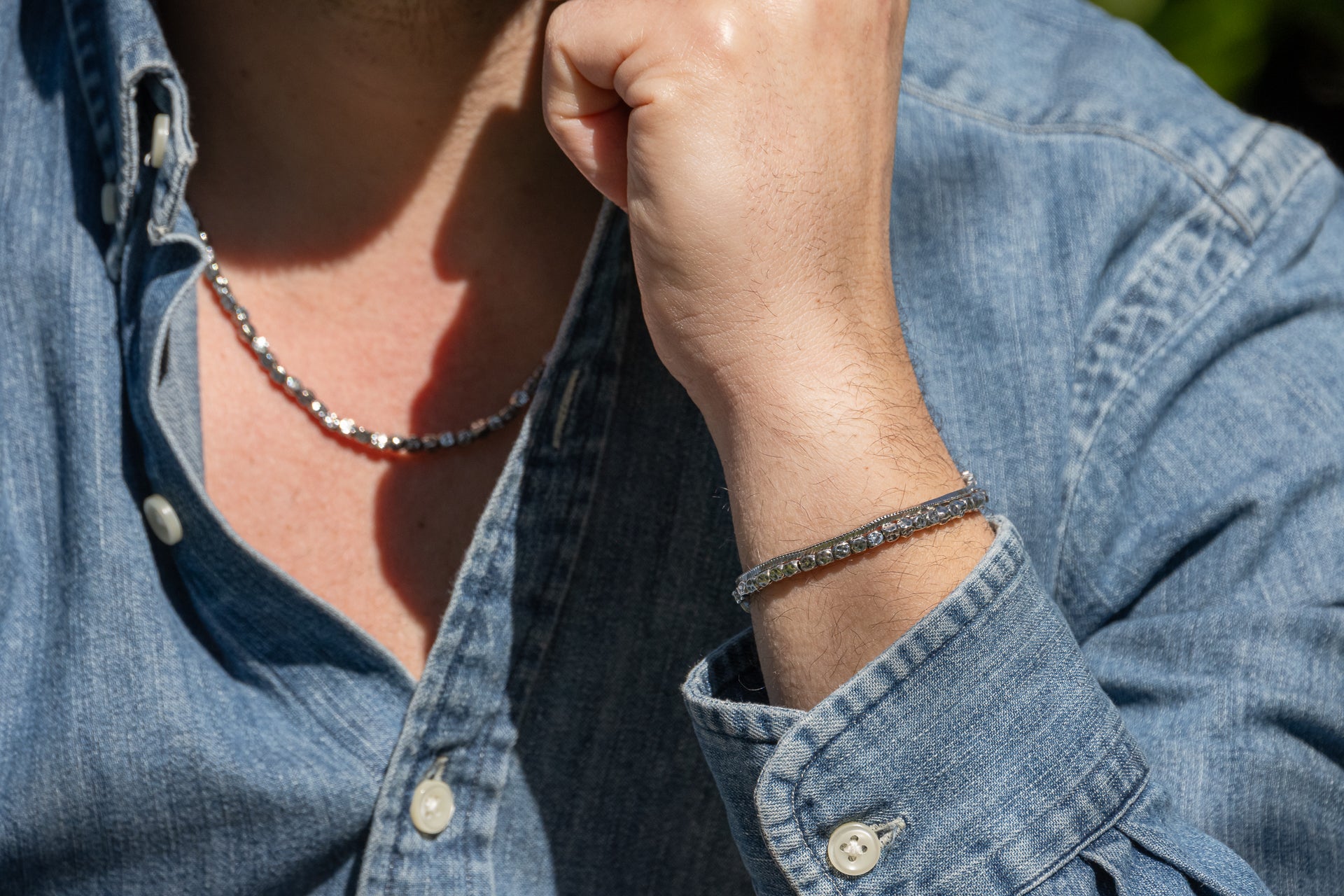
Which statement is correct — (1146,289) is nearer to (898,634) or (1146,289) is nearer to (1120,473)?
(1120,473)

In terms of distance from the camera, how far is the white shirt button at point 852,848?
38.8 inches

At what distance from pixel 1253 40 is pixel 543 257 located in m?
1.82

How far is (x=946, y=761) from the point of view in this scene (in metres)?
0.99

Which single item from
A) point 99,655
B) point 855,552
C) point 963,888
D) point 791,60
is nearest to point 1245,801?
point 963,888

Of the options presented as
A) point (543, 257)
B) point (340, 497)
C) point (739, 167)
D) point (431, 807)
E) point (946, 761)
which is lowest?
point (431, 807)

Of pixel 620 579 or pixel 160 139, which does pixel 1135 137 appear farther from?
pixel 160 139

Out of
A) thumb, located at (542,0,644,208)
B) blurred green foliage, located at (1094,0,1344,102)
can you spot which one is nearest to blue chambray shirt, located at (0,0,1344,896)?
thumb, located at (542,0,644,208)

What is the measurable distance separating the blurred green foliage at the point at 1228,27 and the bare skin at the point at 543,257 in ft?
4.88

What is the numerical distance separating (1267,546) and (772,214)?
65cm

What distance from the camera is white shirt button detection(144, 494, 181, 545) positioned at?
3.72ft

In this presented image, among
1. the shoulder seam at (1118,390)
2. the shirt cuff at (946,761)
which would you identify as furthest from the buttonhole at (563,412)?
the shoulder seam at (1118,390)

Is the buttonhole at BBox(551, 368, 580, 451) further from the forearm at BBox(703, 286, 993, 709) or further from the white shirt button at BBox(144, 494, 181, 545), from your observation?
the white shirt button at BBox(144, 494, 181, 545)

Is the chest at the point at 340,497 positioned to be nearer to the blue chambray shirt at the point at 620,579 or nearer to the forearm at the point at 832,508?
the blue chambray shirt at the point at 620,579

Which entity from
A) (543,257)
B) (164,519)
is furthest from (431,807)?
(543,257)
